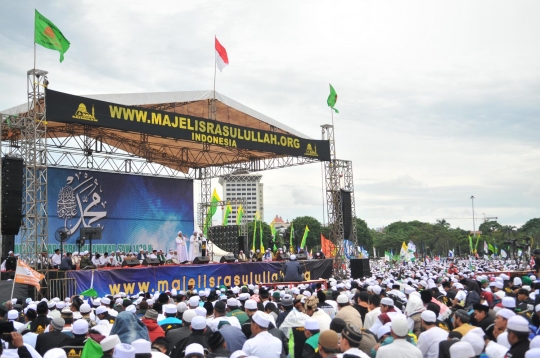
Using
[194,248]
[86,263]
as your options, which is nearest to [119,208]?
[194,248]

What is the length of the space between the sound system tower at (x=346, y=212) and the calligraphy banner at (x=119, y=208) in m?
8.51

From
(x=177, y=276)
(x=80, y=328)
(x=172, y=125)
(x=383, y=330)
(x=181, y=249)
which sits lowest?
(x=177, y=276)

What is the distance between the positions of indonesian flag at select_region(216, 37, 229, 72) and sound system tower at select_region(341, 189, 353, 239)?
7806 millimetres

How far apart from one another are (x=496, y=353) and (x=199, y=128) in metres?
17.2

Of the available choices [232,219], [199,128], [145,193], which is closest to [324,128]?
[199,128]

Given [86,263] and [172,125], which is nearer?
[86,263]

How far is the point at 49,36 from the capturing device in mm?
16469

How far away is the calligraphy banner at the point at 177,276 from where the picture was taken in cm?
1669

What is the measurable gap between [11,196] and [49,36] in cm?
480

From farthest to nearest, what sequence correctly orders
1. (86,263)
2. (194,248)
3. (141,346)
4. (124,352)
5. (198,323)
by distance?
(194,248)
(86,263)
(198,323)
(141,346)
(124,352)

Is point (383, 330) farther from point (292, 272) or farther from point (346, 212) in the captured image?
point (346, 212)

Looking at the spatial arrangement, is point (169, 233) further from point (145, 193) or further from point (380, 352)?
point (380, 352)

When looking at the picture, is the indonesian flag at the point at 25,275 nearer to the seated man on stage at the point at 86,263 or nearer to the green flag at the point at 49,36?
the seated man on stage at the point at 86,263

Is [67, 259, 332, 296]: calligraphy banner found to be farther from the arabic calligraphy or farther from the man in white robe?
the arabic calligraphy
